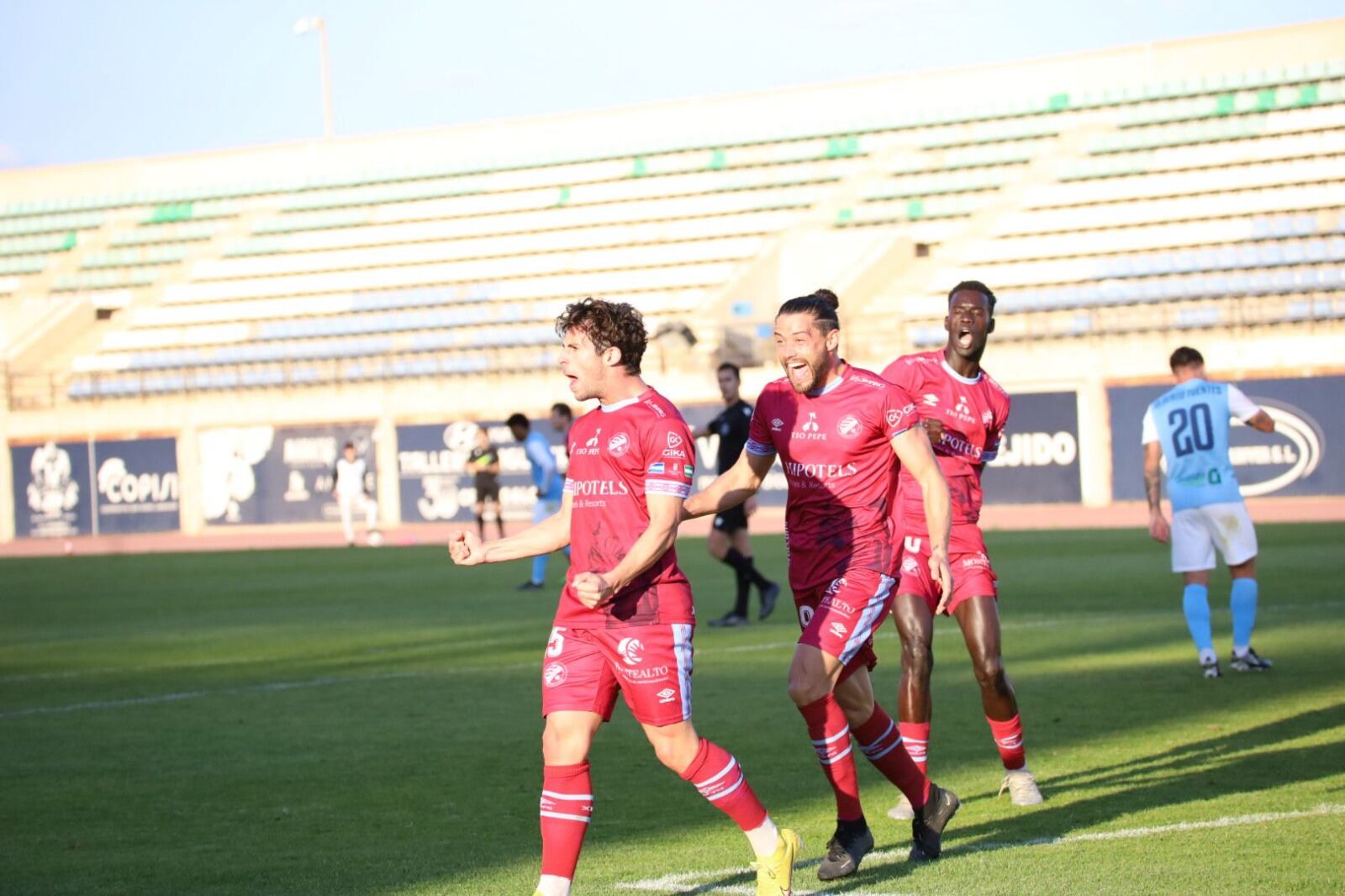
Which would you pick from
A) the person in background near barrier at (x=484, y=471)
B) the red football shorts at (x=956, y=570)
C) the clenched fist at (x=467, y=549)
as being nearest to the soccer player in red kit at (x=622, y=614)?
the clenched fist at (x=467, y=549)

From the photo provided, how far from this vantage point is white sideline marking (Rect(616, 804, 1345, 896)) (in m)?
5.79

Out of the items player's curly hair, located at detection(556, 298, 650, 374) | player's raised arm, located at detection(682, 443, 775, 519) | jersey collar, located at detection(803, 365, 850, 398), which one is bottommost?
player's raised arm, located at detection(682, 443, 775, 519)

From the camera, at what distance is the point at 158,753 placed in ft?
30.5

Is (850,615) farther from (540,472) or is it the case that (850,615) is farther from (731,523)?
(540,472)

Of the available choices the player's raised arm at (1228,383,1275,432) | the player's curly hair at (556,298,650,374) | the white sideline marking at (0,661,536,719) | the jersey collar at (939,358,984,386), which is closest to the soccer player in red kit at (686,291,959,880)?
the player's curly hair at (556,298,650,374)

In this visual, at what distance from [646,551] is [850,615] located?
111 centimetres

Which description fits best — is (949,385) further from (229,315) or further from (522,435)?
(229,315)

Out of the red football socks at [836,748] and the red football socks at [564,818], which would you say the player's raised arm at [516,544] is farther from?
the red football socks at [836,748]

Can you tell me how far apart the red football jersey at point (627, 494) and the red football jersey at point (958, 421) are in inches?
86.1

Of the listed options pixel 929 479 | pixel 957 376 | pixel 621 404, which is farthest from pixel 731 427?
pixel 621 404

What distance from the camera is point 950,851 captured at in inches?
249

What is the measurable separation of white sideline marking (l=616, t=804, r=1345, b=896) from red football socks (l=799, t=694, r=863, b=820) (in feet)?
1.07

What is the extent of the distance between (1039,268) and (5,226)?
3472cm

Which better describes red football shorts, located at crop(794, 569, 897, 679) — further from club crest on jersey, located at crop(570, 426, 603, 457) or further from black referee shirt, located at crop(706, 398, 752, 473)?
black referee shirt, located at crop(706, 398, 752, 473)
